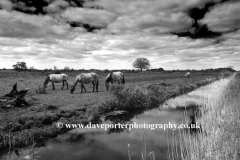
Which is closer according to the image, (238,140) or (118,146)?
(238,140)

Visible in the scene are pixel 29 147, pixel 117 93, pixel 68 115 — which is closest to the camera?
pixel 29 147

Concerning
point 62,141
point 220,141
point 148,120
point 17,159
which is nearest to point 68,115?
point 62,141

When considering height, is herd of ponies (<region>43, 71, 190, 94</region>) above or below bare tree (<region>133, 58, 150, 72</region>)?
below

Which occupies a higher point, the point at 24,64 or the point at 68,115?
the point at 24,64

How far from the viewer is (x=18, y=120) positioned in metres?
7.79

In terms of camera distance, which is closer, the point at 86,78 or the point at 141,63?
the point at 86,78

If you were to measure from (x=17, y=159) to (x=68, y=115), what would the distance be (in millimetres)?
3907

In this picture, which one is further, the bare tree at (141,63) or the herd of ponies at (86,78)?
the bare tree at (141,63)

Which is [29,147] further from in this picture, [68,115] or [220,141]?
[220,141]

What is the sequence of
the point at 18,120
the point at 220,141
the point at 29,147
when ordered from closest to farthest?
the point at 220,141 → the point at 29,147 → the point at 18,120

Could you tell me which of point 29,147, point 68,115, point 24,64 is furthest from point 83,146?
point 24,64

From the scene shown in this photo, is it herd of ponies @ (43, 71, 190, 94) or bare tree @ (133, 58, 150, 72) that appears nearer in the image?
herd of ponies @ (43, 71, 190, 94)

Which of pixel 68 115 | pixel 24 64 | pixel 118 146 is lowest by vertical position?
pixel 118 146

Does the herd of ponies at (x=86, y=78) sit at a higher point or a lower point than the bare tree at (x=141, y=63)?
lower
